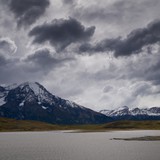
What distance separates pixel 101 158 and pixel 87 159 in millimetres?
3642

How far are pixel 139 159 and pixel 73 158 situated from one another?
14.6 m

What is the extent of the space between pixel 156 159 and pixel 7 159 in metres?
32.2

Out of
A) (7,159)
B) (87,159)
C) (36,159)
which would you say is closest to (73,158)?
(87,159)

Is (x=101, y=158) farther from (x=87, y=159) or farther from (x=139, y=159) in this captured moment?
(x=139, y=159)

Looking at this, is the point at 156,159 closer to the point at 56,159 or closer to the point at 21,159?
the point at 56,159

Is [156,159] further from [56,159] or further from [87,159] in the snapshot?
[56,159]

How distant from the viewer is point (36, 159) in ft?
226

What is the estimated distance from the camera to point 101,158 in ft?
230

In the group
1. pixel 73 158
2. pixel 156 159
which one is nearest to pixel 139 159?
pixel 156 159

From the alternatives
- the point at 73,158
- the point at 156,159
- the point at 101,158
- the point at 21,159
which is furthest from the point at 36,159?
the point at 156,159

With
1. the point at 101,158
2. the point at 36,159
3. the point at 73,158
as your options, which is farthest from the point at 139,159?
the point at 36,159

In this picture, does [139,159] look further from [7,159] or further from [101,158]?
[7,159]

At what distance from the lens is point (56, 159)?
69188mm

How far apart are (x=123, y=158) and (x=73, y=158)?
11.2m
